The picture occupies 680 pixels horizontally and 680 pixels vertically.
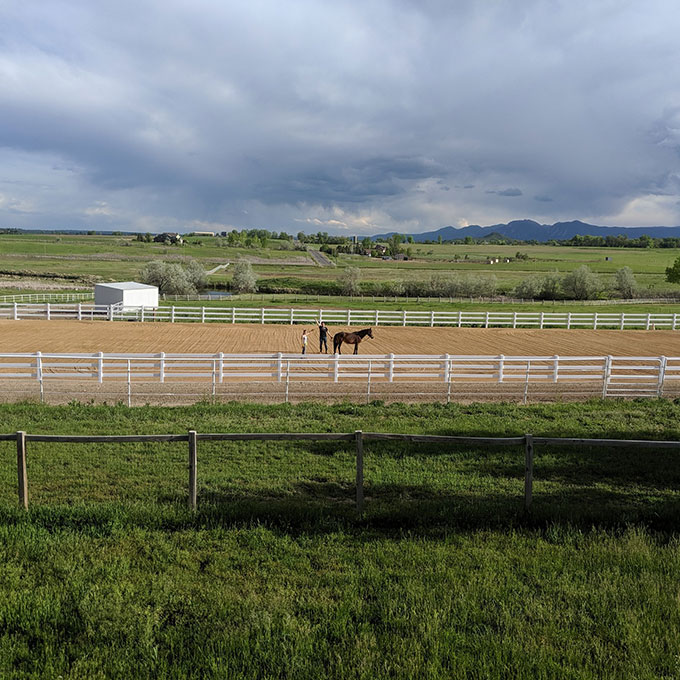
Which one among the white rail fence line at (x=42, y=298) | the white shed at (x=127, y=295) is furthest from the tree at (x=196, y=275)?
the white shed at (x=127, y=295)

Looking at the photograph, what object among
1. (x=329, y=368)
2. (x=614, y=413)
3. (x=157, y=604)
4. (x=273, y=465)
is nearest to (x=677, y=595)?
(x=157, y=604)

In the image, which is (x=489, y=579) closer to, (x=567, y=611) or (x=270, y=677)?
(x=567, y=611)

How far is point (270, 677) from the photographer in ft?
12.6

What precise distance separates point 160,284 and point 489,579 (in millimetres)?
72414

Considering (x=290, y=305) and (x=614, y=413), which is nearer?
(x=614, y=413)

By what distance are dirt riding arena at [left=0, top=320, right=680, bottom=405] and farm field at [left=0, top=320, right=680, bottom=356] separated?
2.0 inches

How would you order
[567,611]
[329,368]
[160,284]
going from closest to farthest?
[567,611]
[329,368]
[160,284]

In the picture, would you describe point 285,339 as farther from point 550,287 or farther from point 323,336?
point 550,287

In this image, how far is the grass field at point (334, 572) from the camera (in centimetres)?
407

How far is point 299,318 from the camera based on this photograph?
134 ft

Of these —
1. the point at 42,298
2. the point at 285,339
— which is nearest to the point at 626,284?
the point at 285,339

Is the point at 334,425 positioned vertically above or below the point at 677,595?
below

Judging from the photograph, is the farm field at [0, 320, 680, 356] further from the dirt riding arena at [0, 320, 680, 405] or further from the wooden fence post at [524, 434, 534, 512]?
the wooden fence post at [524, 434, 534, 512]

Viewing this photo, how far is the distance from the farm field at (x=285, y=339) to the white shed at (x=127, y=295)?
20.5 ft
